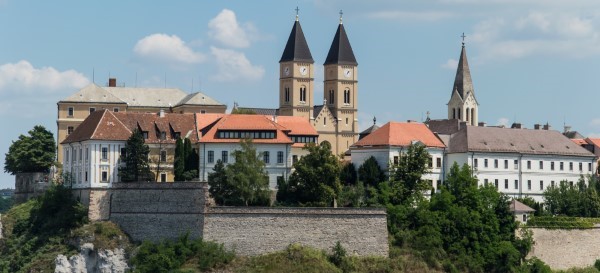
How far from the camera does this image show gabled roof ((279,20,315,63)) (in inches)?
4429

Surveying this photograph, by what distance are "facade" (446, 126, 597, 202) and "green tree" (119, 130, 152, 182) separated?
72.7ft

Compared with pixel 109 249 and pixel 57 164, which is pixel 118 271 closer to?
pixel 109 249

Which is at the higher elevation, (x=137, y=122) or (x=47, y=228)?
(x=137, y=122)

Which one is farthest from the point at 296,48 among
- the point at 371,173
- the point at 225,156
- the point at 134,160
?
the point at 134,160

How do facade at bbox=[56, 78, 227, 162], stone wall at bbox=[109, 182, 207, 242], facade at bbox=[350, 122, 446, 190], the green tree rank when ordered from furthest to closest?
facade at bbox=[56, 78, 227, 162] < facade at bbox=[350, 122, 446, 190] < the green tree < stone wall at bbox=[109, 182, 207, 242]

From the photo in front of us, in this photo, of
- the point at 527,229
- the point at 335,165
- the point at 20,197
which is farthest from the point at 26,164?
the point at 527,229

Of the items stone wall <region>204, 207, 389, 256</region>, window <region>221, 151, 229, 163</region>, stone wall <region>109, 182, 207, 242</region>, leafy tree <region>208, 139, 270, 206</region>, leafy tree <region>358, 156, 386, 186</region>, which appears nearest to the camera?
stone wall <region>204, 207, 389, 256</region>

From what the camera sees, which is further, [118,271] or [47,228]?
[47,228]

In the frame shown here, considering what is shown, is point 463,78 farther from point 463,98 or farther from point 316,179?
point 316,179

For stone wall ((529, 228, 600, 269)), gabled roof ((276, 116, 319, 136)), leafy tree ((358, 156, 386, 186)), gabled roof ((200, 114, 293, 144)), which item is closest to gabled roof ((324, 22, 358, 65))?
gabled roof ((276, 116, 319, 136))

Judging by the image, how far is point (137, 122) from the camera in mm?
85750

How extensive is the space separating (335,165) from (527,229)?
13513 mm

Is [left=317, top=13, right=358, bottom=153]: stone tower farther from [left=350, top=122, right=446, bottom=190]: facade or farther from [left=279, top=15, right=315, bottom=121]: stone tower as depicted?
[left=350, top=122, right=446, bottom=190]: facade

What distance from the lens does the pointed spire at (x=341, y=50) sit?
11331 centimetres
